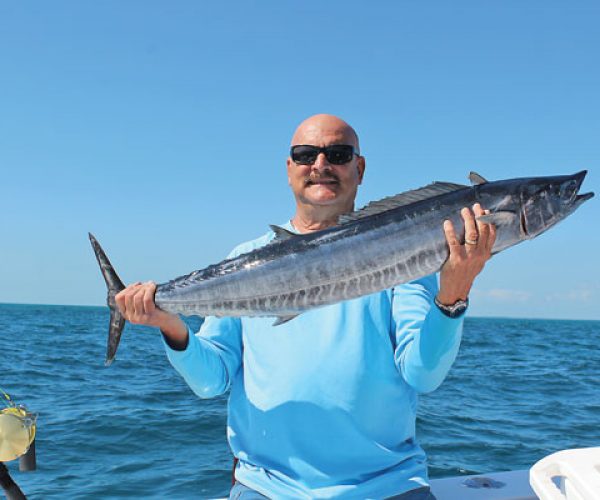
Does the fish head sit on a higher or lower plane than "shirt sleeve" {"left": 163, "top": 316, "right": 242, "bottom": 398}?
higher

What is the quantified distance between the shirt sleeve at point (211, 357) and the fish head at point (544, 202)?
1895 millimetres

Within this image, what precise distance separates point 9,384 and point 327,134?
12694 millimetres

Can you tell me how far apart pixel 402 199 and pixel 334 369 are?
3.22 ft

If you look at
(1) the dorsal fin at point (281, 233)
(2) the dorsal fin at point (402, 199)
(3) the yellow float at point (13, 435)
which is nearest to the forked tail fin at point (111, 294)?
(3) the yellow float at point (13, 435)

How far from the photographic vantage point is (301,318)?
11.2 feet

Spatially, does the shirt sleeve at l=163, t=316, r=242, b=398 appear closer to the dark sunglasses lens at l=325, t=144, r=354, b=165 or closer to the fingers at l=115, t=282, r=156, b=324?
the fingers at l=115, t=282, r=156, b=324

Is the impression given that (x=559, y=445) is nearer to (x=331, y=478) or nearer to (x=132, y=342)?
(x=331, y=478)

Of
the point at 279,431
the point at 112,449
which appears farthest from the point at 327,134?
the point at 112,449

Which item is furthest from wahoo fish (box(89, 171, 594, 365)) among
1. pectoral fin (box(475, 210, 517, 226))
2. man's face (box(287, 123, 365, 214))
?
man's face (box(287, 123, 365, 214))

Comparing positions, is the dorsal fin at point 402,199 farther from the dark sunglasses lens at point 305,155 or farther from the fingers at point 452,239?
the dark sunglasses lens at point 305,155

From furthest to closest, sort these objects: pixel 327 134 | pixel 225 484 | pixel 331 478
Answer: pixel 225 484
pixel 327 134
pixel 331 478

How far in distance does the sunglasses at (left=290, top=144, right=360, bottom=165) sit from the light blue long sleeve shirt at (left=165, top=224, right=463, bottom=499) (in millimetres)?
875

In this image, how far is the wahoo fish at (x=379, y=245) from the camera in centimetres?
284

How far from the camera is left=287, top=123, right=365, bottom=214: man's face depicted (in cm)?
365
